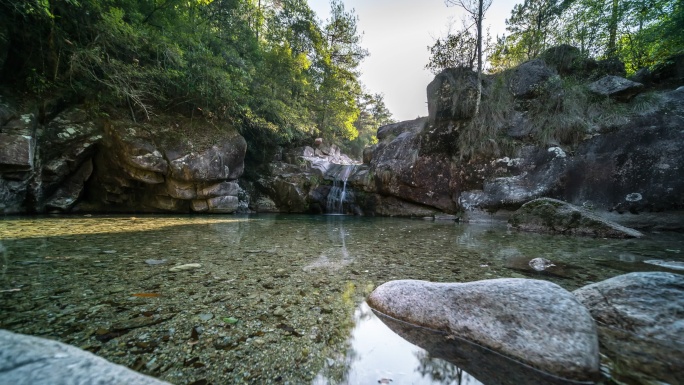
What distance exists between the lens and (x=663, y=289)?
129cm

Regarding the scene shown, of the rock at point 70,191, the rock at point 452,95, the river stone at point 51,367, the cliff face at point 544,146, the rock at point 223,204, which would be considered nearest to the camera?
the river stone at point 51,367

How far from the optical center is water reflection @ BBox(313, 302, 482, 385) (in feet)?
3.23

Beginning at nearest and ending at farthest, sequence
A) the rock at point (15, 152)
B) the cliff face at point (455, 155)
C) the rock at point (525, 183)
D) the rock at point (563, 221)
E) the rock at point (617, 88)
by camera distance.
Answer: the rock at point (563, 221) → the rock at point (15, 152) → the cliff face at point (455, 155) → the rock at point (525, 183) → the rock at point (617, 88)

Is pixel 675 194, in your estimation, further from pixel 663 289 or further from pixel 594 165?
pixel 663 289

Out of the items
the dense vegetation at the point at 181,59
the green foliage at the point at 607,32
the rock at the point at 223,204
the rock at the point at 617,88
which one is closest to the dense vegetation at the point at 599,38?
the green foliage at the point at 607,32

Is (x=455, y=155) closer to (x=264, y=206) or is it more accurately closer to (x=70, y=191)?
(x=264, y=206)

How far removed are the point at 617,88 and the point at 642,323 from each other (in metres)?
10.0

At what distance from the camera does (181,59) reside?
25.5 feet

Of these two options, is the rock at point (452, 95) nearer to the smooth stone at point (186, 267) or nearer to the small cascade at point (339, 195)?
the small cascade at point (339, 195)

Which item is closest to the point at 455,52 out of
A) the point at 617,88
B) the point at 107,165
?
the point at 617,88

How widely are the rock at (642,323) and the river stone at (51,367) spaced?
5.72ft

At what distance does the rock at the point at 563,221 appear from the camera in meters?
4.74

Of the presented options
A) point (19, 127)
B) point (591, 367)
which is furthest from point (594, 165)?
point (19, 127)

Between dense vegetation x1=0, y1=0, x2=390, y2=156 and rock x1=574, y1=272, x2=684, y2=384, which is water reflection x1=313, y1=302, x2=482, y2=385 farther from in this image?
dense vegetation x1=0, y1=0, x2=390, y2=156
